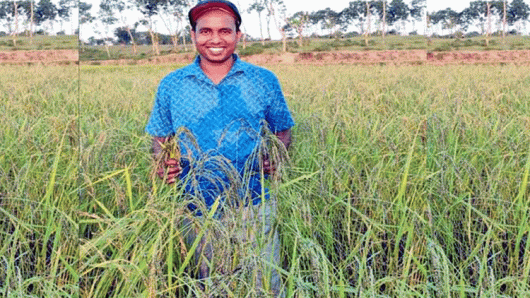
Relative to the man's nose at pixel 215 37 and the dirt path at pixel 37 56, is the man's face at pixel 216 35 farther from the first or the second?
the dirt path at pixel 37 56

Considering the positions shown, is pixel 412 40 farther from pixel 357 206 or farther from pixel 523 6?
pixel 523 6

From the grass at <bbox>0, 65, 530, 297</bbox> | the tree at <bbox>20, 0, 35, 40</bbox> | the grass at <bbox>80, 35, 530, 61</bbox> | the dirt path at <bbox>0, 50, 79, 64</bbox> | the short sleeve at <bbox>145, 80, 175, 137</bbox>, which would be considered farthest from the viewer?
the dirt path at <bbox>0, 50, 79, 64</bbox>

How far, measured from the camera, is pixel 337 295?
63.9 inches

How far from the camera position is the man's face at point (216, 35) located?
1838 mm

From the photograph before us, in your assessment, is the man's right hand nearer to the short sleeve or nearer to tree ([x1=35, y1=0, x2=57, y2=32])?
the short sleeve

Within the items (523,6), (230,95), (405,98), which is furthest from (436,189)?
(523,6)

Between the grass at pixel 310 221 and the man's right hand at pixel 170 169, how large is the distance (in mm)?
67

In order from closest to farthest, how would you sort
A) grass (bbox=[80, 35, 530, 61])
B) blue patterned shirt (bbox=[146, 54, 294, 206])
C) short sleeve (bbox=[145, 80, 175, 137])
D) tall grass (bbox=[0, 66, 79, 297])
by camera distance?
tall grass (bbox=[0, 66, 79, 297]), blue patterned shirt (bbox=[146, 54, 294, 206]), short sleeve (bbox=[145, 80, 175, 137]), grass (bbox=[80, 35, 530, 61])

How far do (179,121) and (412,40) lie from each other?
2.81 meters

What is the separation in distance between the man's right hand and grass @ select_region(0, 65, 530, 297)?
67 millimetres

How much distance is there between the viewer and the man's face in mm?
1838

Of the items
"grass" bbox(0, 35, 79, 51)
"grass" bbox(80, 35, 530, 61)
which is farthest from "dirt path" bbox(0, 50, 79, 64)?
"grass" bbox(80, 35, 530, 61)

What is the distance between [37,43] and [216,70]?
32.0 feet

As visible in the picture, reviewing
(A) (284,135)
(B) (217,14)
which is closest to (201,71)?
(B) (217,14)
